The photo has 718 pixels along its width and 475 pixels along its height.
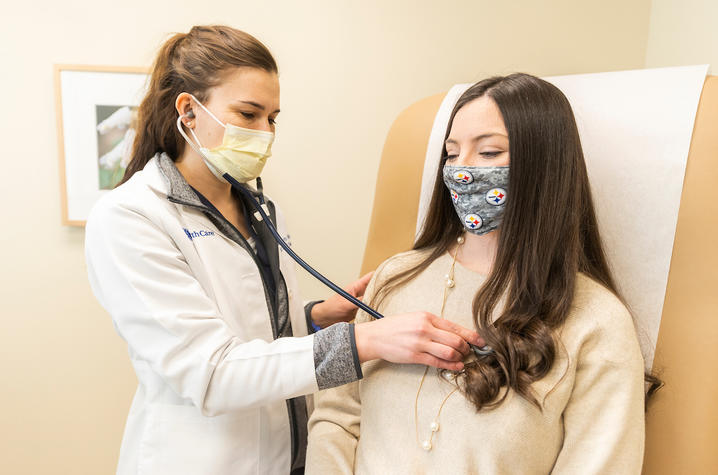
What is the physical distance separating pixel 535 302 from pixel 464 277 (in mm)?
154

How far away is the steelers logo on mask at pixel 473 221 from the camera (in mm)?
971

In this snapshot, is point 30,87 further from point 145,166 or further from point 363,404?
point 363,404

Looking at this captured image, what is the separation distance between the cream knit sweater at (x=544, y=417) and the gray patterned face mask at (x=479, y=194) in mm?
124

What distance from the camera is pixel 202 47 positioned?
1.07 metres

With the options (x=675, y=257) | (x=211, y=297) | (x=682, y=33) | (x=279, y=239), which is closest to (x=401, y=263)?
(x=279, y=239)

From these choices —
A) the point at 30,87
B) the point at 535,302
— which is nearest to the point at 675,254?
the point at 535,302

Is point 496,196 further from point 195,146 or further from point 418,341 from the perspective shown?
point 195,146

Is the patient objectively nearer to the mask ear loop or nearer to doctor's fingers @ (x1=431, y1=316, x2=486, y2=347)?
doctor's fingers @ (x1=431, y1=316, x2=486, y2=347)

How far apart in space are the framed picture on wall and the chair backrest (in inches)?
53.7

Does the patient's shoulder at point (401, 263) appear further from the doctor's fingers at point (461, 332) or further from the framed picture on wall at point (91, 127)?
the framed picture on wall at point (91, 127)

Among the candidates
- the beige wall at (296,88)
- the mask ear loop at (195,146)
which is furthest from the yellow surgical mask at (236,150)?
the beige wall at (296,88)

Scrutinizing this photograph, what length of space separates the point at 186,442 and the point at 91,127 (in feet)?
3.71

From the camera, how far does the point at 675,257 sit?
0.97m

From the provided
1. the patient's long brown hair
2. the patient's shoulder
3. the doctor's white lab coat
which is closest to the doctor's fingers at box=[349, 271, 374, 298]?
the patient's shoulder
